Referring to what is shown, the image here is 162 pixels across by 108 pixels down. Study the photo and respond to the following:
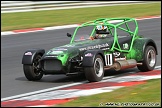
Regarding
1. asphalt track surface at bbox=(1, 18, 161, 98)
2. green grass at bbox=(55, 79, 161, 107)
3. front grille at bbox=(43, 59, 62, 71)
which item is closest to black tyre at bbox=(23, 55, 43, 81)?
asphalt track surface at bbox=(1, 18, 161, 98)

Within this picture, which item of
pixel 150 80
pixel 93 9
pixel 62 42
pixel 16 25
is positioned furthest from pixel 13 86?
pixel 93 9

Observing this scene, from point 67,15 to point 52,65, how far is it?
16669mm

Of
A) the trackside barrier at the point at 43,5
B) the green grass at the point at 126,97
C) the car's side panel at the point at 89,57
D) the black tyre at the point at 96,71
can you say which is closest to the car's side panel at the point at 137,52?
the black tyre at the point at 96,71

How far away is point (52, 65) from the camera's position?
32.6 feet

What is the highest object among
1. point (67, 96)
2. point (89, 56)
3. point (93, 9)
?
point (93, 9)

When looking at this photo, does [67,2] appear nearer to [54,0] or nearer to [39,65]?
[54,0]

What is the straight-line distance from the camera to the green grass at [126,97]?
720 centimetres

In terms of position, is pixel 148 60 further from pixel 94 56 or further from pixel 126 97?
pixel 126 97

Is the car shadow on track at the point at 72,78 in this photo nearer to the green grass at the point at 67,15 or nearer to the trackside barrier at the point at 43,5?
the green grass at the point at 67,15

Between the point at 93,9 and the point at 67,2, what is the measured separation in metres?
2.25

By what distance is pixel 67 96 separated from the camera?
830 cm

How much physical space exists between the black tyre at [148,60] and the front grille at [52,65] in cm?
225

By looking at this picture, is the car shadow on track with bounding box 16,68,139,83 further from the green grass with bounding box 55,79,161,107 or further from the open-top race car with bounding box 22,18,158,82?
the green grass with bounding box 55,79,161,107

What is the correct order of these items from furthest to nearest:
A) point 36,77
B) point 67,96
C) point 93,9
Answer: point 93,9
point 36,77
point 67,96
